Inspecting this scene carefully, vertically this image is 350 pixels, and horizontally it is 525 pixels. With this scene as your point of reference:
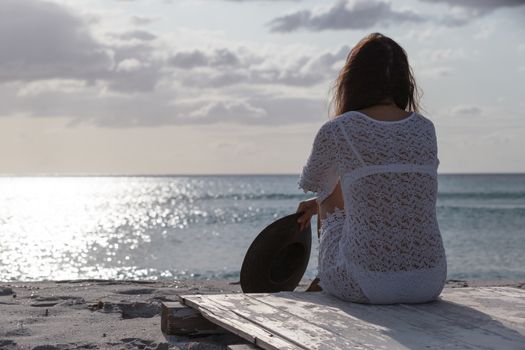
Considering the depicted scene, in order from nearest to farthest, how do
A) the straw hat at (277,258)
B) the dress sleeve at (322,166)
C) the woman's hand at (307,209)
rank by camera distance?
the dress sleeve at (322,166), the woman's hand at (307,209), the straw hat at (277,258)

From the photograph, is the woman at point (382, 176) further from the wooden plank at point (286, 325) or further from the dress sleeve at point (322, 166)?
the wooden plank at point (286, 325)

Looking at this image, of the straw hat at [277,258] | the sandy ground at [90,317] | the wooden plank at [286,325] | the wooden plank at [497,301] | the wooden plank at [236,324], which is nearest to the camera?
the wooden plank at [286,325]

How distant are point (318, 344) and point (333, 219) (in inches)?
48.9

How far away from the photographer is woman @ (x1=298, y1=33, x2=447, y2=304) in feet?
14.1

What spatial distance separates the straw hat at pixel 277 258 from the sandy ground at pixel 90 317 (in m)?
0.63

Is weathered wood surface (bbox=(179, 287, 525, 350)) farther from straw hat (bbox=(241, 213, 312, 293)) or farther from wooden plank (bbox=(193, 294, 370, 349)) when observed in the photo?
straw hat (bbox=(241, 213, 312, 293))

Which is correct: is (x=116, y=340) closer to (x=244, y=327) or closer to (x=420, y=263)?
(x=244, y=327)

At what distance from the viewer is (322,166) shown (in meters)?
4.47

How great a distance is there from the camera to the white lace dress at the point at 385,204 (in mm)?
4289

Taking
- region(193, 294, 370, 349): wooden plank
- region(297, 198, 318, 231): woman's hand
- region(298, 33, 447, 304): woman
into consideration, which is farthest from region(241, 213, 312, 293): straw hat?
region(298, 33, 447, 304): woman

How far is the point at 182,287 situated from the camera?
7590 mm

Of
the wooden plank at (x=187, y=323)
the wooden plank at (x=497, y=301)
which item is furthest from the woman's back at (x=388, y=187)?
the wooden plank at (x=187, y=323)

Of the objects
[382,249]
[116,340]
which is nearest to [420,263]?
[382,249]

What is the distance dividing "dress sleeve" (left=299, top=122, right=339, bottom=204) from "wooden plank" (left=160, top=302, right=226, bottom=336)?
993 mm
